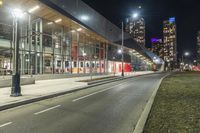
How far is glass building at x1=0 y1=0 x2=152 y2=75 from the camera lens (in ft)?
84.8

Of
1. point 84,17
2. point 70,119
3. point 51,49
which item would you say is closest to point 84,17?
point 84,17

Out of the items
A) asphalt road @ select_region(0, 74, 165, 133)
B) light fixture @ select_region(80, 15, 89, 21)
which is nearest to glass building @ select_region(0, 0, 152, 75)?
light fixture @ select_region(80, 15, 89, 21)

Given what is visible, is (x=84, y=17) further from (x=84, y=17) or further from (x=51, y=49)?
(x=51, y=49)

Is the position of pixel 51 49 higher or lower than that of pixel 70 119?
higher

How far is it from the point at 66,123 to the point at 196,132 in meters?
4.22

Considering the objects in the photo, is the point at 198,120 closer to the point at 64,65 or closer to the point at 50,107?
the point at 50,107

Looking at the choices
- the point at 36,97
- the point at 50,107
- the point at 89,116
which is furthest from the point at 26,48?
the point at 89,116

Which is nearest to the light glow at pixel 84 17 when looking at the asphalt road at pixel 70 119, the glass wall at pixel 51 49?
the glass wall at pixel 51 49

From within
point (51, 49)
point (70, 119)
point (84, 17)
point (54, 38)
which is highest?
point (84, 17)

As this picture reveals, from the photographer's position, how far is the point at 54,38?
32.6 m

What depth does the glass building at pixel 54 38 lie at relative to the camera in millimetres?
25859

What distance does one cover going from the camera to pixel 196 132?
5.86 m

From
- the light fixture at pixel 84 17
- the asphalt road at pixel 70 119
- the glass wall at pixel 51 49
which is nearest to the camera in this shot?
the asphalt road at pixel 70 119

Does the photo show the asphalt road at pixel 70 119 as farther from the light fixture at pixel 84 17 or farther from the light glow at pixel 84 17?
the light glow at pixel 84 17
